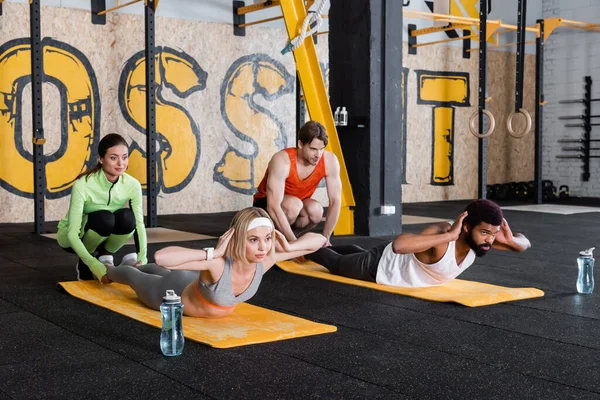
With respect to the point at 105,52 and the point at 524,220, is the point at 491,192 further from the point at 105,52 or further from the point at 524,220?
the point at 105,52

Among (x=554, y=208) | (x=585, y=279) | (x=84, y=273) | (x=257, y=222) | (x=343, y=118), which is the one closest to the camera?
(x=257, y=222)

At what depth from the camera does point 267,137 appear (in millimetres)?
9000

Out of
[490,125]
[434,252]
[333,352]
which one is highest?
[490,125]

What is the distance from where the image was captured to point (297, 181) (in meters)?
4.58

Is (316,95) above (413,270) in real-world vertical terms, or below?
above

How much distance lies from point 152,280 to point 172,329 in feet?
2.54

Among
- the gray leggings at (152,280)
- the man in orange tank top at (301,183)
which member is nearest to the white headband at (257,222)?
the gray leggings at (152,280)

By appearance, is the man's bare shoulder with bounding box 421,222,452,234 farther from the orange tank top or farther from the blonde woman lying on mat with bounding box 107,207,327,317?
the orange tank top

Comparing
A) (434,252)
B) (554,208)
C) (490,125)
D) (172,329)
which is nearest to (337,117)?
(490,125)

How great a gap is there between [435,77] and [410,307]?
752 centimetres

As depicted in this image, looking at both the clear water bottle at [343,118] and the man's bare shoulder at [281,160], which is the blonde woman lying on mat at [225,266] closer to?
the man's bare shoulder at [281,160]

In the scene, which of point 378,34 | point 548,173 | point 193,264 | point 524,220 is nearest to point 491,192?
point 548,173

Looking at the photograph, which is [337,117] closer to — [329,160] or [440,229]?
[329,160]

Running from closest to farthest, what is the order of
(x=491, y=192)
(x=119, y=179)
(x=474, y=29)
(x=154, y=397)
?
(x=154, y=397), (x=119, y=179), (x=474, y=29), (x=491, y=192)
